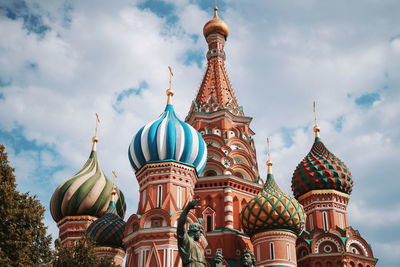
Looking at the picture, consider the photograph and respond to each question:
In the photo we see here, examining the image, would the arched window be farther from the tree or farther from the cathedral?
the tree

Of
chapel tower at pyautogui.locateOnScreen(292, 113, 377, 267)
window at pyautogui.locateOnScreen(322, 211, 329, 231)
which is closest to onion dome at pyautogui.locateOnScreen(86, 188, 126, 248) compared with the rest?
chapel tower at pyautogui.locateOnScreen(292, 113, 377, 267)

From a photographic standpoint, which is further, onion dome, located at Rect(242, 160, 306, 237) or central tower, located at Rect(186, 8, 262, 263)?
central tower, located at Rect(186, 8, 262, 263)

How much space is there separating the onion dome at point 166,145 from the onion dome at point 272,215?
279 cm

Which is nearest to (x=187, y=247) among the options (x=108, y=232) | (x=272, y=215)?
(x=272, y=215)

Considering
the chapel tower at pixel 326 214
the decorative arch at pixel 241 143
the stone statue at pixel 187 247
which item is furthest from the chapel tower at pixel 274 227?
the stone statue at pixel 187 247

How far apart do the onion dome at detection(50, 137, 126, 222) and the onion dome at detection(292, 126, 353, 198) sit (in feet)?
29.7

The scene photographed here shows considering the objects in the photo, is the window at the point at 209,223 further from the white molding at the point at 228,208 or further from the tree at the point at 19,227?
the tree at the point at 19,227

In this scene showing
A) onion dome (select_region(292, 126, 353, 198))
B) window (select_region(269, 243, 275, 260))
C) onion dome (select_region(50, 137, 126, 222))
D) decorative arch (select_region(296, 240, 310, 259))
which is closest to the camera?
window (select_region(269, 243, 275, 260))

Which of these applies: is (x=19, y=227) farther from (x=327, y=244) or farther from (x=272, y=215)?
(x=327, y=244)

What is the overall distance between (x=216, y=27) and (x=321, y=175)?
11.0 metres

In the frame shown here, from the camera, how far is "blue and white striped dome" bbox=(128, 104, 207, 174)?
2097 cm

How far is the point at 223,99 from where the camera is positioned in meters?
27.7

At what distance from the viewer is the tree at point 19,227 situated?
13.1 m

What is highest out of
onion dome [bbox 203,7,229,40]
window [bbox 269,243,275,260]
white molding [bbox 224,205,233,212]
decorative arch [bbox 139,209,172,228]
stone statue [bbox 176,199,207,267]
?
onion dome [bbox 203,7,229,40]
